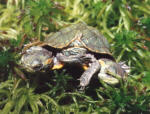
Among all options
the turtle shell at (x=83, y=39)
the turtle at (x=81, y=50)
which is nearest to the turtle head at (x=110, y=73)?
the turtle at (x=81, y=50)

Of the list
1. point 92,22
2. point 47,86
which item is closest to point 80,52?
point 47,86

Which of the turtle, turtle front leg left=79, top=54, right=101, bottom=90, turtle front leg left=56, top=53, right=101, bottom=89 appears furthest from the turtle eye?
turtle front leg left=79, top=54, right=101, bottom=90

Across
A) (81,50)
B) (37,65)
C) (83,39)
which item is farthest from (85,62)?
(37,65)

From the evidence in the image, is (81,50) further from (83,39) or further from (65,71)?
(65,71)

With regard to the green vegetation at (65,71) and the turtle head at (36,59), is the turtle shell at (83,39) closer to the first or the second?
the turtle head at (36,59)

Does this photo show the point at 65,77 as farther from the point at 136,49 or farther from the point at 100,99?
the point at 136,49

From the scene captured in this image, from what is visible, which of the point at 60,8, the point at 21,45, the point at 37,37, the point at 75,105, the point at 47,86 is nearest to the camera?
the point at 75,105

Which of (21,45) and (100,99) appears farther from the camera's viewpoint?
(21,45)

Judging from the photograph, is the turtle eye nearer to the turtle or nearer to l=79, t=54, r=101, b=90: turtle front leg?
the turtle
